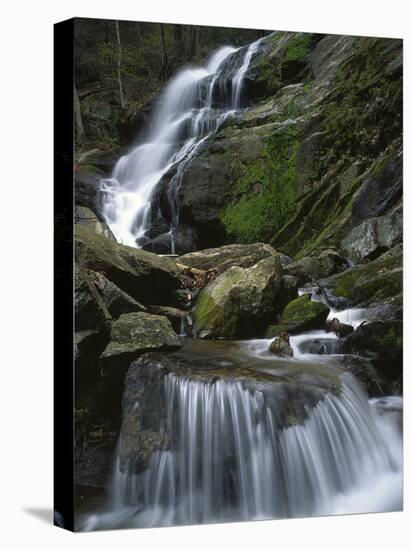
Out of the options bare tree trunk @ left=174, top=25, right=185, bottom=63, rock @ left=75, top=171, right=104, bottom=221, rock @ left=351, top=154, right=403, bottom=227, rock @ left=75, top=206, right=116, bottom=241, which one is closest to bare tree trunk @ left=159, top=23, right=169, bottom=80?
bare tree trunk @ left=174, top=25, right=185, bottom=63

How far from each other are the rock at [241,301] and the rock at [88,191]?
116 cm

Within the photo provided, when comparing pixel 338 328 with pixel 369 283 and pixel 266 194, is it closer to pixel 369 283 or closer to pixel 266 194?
pixel 369 283

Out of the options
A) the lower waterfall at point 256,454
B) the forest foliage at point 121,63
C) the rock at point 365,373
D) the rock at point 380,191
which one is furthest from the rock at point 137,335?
the rock at point 380,191

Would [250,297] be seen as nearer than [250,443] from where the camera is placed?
No

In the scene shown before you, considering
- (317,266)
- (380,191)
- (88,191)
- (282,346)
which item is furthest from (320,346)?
(88,191)

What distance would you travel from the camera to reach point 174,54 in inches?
441

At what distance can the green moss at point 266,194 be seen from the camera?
11.5 metres

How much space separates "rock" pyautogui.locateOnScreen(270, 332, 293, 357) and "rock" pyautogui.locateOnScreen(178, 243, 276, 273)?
2.13ft

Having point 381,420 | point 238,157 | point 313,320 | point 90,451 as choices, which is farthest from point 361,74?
point 90,451

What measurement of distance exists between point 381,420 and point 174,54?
3511mm

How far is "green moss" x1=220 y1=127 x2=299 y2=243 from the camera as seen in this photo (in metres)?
11.5

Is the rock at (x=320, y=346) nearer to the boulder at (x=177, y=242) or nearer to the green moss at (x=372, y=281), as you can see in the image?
the green moss at (x=372, y=281)

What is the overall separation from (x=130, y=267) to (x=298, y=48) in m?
2.41

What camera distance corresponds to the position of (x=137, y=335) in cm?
1099
